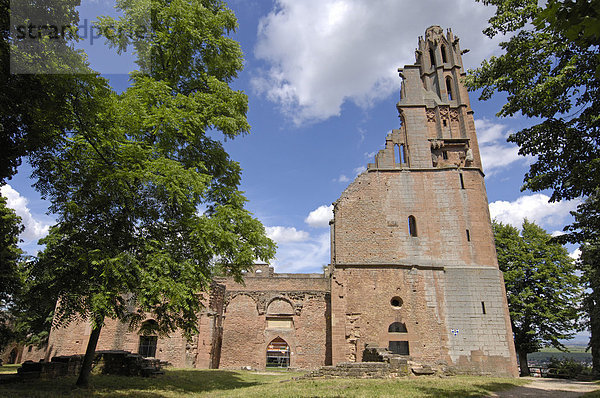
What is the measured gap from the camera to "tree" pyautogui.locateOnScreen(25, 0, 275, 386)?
896 centimetres

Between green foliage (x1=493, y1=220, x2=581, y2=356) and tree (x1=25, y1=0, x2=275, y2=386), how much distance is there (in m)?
21.8

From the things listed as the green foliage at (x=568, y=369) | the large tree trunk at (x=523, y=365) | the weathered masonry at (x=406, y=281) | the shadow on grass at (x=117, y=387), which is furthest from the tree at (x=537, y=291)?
the shadow on grass at (x=117, y=387)

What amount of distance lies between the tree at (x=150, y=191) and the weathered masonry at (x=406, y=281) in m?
9.25

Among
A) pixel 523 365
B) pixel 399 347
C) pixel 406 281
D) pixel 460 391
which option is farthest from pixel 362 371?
pixel 523 365

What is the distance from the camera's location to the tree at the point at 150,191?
29.4 feet

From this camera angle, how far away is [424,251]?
1969 cm

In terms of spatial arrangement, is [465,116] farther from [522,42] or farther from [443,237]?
[522,42]

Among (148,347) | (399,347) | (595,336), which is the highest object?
(595,336)

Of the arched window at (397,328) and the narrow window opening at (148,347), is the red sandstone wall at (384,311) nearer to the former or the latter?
the arched window at (397,328)

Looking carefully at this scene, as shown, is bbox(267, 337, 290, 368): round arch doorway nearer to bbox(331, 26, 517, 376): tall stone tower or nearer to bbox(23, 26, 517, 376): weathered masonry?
bbox(23, 26, 517, 376): weathered masonry

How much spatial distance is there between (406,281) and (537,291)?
42.9ft

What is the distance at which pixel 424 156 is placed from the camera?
2156 centimetres

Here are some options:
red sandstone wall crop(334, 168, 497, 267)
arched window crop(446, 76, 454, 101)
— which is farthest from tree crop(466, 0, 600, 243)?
arched window crop(446, 76, 454, 101)

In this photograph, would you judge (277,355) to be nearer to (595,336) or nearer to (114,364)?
(114,364)
